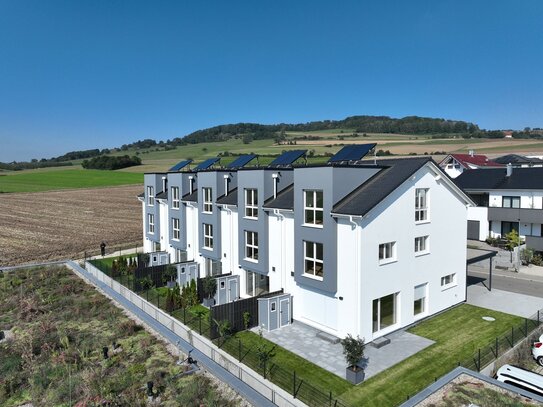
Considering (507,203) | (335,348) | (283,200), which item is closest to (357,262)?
(335,348)

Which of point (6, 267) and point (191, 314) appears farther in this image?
point (6, 267)

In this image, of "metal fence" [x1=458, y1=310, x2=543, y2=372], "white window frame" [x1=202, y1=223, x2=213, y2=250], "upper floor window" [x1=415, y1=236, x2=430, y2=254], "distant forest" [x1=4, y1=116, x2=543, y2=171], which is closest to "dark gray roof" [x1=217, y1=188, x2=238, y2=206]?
"white window frame" [x1=202, y1=223, x2=213, y2=250]

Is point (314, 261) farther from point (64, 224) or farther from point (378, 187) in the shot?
point (64, 224)

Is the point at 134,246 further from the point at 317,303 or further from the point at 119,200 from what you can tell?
the point at 119,200

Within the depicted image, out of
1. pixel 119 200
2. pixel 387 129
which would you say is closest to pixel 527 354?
pixel 119 200

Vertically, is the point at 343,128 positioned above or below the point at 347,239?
above

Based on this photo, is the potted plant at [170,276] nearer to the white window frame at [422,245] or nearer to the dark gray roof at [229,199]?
the dark gray roof at [229,199]
